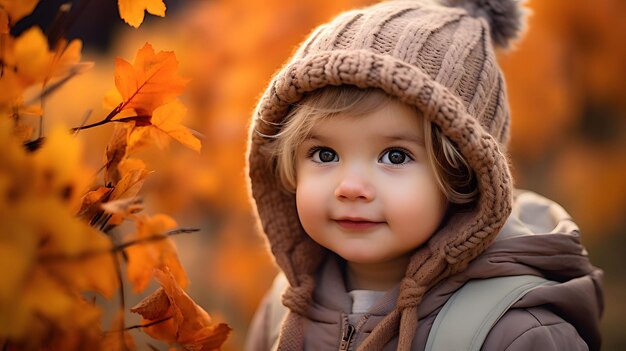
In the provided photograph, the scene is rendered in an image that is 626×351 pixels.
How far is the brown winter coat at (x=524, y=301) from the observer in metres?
1.58

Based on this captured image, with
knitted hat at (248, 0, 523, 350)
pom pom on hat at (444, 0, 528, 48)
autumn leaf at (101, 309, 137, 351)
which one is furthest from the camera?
pom pom on hat at (444, 0, 528, 48)

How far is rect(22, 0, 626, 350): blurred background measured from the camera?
3969mm

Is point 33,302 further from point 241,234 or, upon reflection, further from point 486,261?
point 241,234

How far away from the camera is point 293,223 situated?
1933mm

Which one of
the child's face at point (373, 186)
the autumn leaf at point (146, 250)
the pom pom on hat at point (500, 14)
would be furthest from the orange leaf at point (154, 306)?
the pom pom on hat at point (500, 14)

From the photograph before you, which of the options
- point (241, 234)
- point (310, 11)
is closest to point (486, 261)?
point (310, 11)

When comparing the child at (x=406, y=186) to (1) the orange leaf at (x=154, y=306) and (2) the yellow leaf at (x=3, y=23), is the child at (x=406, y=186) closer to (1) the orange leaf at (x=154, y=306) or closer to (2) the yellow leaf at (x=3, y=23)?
(1) the orange leaf at (x=154, y=306)

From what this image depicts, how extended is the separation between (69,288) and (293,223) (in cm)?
100

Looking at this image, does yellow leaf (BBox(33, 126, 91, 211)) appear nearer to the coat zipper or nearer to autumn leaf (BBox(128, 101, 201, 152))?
autumn leaf (BBox(128, 101, 201, 152))

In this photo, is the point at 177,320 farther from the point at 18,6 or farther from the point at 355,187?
the point at 18,6

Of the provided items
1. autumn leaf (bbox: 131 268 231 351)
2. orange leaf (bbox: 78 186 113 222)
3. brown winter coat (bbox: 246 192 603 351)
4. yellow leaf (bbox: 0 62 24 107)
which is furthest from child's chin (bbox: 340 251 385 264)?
yellow leaf (bbox: 0 62 24 107)

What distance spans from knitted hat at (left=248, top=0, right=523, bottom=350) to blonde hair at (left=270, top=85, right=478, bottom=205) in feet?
0.09

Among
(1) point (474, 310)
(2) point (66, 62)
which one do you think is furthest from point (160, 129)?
(1) point (474, 310)

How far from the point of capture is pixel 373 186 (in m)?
1.59
